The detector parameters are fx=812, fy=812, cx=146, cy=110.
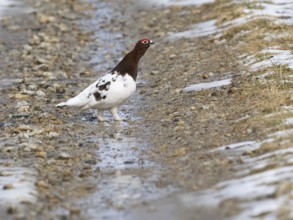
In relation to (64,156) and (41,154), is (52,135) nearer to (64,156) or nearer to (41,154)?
(41,154)

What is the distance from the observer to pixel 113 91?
1046 centimetres

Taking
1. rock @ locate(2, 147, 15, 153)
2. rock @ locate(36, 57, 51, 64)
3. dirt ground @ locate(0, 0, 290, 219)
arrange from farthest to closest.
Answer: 1. rock @ locate(36, 57, 51, 64)
2. rock @ locate(2, 147, 15, 153)
3. dirt ground @ locate(0, 0, 290, 219)

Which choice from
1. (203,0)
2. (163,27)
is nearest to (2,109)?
(163,27)

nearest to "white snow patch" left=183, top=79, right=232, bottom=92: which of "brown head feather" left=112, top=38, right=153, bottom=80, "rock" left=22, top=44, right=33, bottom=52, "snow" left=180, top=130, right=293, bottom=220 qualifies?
"brown head feather" left=112, top=38, right=153, bottom=80

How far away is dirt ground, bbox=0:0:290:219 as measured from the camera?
7.36 meters

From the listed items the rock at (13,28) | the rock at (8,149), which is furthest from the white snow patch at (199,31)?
the rock at (8,149)

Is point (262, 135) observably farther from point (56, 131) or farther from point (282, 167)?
point (56, 131)

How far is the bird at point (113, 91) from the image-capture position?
1047 centimetres

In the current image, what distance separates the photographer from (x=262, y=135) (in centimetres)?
834

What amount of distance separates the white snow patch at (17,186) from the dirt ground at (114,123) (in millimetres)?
110

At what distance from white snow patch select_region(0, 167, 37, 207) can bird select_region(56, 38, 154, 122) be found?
2476 mm

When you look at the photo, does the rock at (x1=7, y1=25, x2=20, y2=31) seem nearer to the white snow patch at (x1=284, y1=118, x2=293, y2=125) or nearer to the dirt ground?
the dirt ground

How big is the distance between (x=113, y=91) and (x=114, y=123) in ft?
1.66

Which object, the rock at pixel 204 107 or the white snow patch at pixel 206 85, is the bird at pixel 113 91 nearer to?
the rock at pixel 204 107
